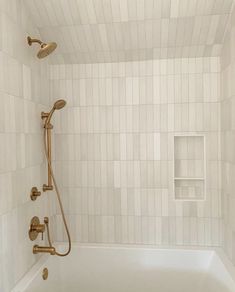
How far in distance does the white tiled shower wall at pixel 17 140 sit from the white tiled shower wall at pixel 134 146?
317 millimetres

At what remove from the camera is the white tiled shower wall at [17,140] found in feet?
4.98

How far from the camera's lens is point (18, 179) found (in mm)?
1677

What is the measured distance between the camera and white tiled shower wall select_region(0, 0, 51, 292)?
4.98ft

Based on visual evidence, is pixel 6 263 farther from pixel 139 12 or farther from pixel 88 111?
pixel 139 12

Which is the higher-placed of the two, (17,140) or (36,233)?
(17,140)

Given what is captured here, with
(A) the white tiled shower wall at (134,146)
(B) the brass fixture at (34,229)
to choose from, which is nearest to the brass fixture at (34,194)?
(B) the brass fixture at (34,229)

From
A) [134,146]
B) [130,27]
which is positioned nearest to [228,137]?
[134,146]

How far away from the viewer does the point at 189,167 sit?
2.20 m

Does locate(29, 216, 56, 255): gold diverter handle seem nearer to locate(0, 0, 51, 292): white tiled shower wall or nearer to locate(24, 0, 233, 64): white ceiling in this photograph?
locate(0, 0, 51, 292): white tiled shower wall

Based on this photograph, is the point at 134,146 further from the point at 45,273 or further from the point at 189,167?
the point at 45,273

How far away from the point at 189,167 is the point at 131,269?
0.91m

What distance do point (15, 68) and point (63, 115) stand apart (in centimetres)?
65

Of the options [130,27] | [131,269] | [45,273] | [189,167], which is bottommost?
[131,269]

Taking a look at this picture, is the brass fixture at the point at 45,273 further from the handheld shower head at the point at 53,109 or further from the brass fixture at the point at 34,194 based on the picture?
the handheld shower head at the point at 53,109
